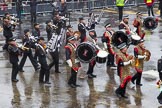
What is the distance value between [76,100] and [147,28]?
31.4 ft

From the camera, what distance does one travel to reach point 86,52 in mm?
14367

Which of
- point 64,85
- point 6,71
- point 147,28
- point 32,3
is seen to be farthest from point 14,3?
point 64,85

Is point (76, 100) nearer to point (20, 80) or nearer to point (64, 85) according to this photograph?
point (64, 85)

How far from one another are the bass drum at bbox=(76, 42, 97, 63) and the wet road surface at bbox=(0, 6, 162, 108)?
90 centimetres

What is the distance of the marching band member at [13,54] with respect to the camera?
1470 cm

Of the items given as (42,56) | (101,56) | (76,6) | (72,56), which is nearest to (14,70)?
(42,56)

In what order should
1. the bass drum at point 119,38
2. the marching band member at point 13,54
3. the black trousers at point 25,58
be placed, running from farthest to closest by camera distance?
the black trousers at point 25,58 < the bass drum at point 119,38 < the marching band member at point 13,54

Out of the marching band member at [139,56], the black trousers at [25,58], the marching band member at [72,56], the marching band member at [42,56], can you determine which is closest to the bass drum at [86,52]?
the marching band member at [72,56]

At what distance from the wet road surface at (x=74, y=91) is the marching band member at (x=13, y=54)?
284mm

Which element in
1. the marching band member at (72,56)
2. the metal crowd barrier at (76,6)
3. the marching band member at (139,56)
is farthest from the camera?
the metal crowd barrier at (76,6)

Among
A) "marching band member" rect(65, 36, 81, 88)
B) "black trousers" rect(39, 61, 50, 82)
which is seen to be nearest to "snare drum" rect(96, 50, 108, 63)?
"marching band member" rect(65, 36, 81, 88)

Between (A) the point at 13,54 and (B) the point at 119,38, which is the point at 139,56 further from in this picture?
(A) the point at 13,54

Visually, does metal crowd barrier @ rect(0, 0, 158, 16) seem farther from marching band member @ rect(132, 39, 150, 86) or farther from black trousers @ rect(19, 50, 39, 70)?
marching band member @ rect(132, 39, 150, 86)

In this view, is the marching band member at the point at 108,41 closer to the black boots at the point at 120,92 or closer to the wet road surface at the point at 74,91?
the wet road surface at the point at 74,91
